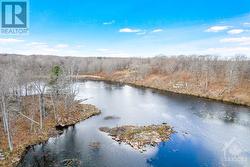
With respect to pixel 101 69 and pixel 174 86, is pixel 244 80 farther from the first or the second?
pixel 101 69

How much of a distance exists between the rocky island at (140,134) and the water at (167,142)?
3.16 ft

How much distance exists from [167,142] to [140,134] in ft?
11.9

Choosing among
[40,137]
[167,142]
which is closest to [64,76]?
[40,137]

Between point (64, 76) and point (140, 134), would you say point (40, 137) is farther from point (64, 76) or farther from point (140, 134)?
point (64, 76)

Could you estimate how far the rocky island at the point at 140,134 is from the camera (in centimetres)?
3073

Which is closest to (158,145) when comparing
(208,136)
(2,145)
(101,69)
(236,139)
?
(208,136)

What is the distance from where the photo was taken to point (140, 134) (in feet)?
108

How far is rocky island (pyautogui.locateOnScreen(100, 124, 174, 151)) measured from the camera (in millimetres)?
30731

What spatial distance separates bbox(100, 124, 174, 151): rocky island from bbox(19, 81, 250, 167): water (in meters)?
0.96

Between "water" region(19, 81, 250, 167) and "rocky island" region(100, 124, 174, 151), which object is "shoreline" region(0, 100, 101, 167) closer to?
"water" region(19, 81, 250, 167)

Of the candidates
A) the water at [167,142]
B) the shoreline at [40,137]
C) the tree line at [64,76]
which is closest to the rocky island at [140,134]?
the water at [167,142]

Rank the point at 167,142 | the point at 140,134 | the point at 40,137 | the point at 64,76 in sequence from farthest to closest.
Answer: the point at 64,76
the point at 140,134
the point at 40,137
the point at 167,142

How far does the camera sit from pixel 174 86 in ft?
254

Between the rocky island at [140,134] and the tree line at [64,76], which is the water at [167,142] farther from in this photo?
the tree line at [64,76]
